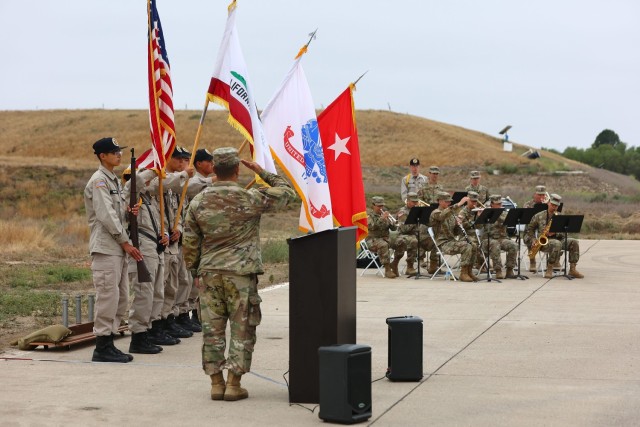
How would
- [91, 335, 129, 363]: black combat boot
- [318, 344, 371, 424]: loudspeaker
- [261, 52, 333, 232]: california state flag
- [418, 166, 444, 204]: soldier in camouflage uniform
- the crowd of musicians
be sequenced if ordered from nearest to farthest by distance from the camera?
[318, 344, 371, 424]: loudspeaker < [261, 52, 333, 232]: california state flag < [91, 335, 129, 363]: black combat boot < the crowd of musicians < [418, 166, 444, 204]: soldier in camouflage uniform

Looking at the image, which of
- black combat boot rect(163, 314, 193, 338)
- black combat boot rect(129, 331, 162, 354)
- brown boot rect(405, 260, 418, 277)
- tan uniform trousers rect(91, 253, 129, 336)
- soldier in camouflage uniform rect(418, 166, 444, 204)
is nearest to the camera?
tan uniform trousers rect(91, 253, 129, 336)

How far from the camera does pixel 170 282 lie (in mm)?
11734

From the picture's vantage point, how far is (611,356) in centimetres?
1084

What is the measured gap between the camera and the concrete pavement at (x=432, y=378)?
316 inches

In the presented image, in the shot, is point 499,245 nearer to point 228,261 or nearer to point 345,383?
point 228,261

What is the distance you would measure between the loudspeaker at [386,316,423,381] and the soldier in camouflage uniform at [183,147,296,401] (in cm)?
146

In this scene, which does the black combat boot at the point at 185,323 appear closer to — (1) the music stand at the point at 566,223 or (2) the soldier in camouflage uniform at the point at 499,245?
(2) the soldier in camouflage uniform at the point at 499,245

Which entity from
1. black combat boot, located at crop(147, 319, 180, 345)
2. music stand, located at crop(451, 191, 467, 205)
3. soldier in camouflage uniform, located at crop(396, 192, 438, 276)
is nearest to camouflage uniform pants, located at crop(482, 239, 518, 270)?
soldier in camouflage uniform, located at crop(396, 192, 438, 276)

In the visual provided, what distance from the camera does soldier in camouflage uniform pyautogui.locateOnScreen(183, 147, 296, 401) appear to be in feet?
27.5

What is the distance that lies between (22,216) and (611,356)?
33.6m

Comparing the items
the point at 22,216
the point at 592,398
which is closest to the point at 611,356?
the point at 592,398

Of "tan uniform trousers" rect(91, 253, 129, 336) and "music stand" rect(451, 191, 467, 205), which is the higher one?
"music stand" rect(451, 191, 467, 205)

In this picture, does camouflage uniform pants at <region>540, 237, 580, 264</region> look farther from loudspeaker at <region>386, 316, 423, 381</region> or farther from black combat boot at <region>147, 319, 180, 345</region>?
loudspeaker at <region>386, 316, 423, 381</region>

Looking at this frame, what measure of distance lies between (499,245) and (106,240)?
10.8 m
